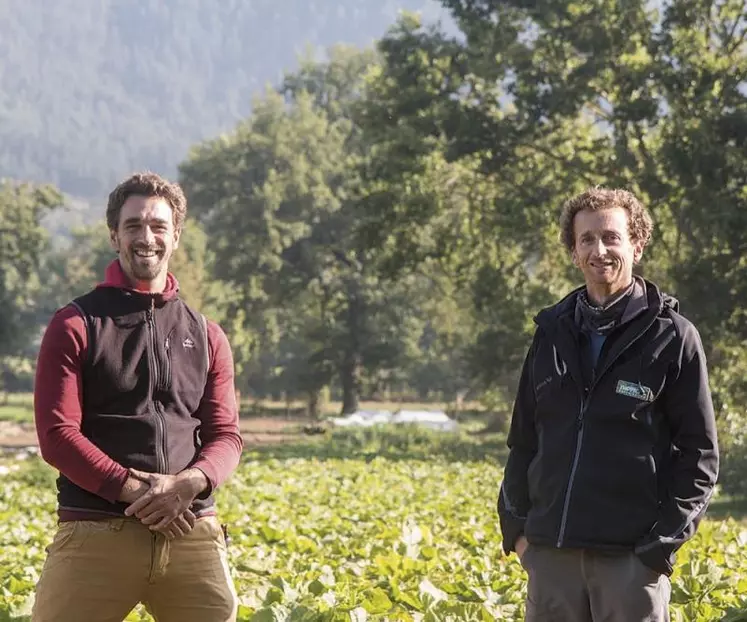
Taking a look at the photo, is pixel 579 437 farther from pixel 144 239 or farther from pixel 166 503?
pixel 144 239

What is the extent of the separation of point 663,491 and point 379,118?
24.5m

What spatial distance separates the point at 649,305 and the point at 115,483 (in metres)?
1.89

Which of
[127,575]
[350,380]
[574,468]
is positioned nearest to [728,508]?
[574,468]

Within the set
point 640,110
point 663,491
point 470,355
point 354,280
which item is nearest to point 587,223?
point 663,491

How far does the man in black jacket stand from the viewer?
3.57 m

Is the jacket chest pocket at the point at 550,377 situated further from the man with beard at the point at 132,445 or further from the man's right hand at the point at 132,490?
the man's right hand at the point at 132,490

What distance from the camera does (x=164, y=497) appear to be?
3574 millimetres

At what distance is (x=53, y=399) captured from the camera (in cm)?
354

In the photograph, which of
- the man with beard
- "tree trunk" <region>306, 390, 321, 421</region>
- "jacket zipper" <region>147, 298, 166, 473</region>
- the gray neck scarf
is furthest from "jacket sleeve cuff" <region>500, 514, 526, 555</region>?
"tree trunk" <region>306, 390, 321, 421</region>

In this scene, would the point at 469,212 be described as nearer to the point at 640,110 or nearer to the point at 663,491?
the point at 640,110

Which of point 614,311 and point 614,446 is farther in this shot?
point 614,311

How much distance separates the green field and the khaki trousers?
1517 millimetres

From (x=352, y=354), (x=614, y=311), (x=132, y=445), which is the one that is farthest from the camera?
(x=352, y=354)

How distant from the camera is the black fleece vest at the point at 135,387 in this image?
3609 mm
